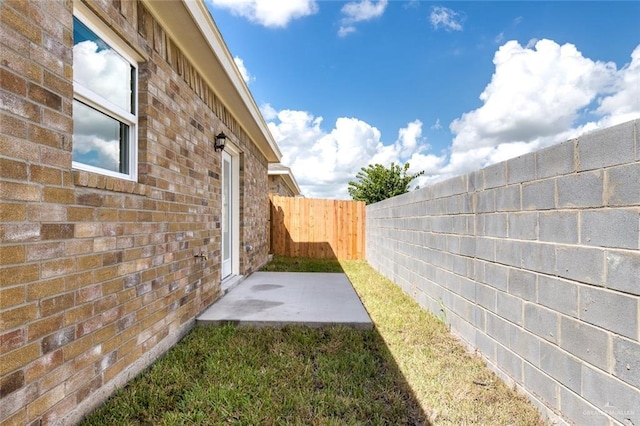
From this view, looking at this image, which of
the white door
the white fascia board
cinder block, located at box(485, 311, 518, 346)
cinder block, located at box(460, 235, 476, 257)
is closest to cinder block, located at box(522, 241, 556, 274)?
cinder block, located at box(485, 311, 518, 346)

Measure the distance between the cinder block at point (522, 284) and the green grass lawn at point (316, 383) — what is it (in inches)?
29.4

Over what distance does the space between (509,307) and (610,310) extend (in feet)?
3.21

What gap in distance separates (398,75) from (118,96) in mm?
10984

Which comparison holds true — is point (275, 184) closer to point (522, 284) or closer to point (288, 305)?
point (288, 305)

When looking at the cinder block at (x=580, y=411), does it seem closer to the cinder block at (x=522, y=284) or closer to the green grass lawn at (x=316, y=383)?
the green grass lawn at (x=316, y=383)

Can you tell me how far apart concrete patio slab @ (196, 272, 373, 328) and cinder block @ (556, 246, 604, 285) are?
221 centimetres

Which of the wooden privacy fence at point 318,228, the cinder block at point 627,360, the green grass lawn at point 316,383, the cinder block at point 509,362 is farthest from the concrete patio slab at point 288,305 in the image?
the wooden privacy fence at point 318,228

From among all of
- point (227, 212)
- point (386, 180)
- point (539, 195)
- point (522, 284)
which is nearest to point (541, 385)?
point (522, 284)

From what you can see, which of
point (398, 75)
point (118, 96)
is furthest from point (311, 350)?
point (398, 75)

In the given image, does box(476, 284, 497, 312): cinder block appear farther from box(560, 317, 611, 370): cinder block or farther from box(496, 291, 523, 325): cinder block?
box(560, 317, 611, 370): cinder block

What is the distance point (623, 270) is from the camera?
165 cm

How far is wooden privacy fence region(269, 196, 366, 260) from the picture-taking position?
11.0 metres

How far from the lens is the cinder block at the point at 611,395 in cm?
157

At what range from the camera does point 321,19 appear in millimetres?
8781
